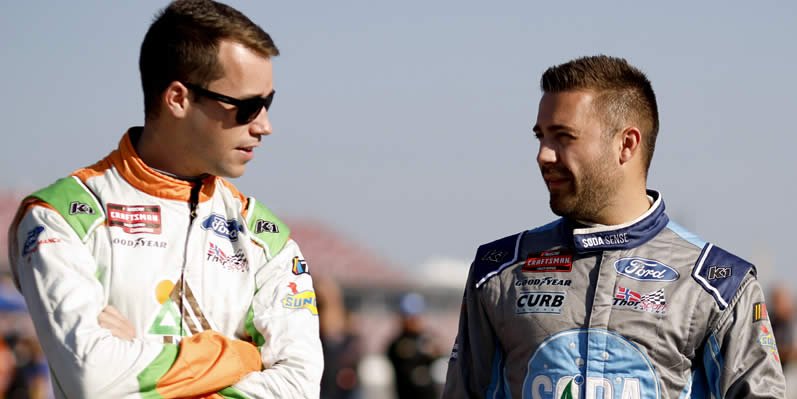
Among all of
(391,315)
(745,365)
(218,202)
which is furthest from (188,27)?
(391,315)

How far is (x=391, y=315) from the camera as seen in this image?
33312mm

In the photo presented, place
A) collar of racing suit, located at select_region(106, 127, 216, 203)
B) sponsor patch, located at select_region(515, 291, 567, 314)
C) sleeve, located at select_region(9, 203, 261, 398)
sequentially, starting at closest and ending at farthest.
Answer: sleeve, located at select_region(9, 203, 261, 398) → collar of racing suit, located at select_region(106, 127, 216, 203) → sponsor patch, located at select_region(515, 291, 567, 314)

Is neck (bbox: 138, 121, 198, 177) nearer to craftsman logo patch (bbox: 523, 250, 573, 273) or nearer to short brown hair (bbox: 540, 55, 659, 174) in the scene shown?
craftsman logo patch (bbox: 523, 250, 573, 273)

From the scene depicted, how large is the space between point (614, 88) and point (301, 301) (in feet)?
4.62

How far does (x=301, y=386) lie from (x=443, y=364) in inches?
293

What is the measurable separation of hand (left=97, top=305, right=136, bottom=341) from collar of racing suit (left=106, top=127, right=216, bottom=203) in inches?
16.7

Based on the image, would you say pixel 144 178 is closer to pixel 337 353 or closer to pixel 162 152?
pixel 162 152

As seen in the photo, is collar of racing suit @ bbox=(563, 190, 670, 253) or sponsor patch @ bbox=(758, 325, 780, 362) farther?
collar of racing suit @ bbox=(563, 190, 670, 253)

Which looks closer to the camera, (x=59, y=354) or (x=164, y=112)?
(x=59, y=354)

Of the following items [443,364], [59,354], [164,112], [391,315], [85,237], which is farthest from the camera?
[391,315]

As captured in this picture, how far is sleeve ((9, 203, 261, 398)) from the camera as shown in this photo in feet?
9.07

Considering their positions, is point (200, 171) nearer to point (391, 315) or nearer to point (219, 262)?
point (219, 262)

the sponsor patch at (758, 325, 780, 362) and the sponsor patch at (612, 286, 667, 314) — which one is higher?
the sponsor patch at (612, 286, 667, 314)

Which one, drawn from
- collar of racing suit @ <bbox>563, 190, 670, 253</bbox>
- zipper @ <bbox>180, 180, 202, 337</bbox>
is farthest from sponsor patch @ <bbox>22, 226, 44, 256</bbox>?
collar of racing suit @ <bbox>563, 190, 670, 253</bbox>
